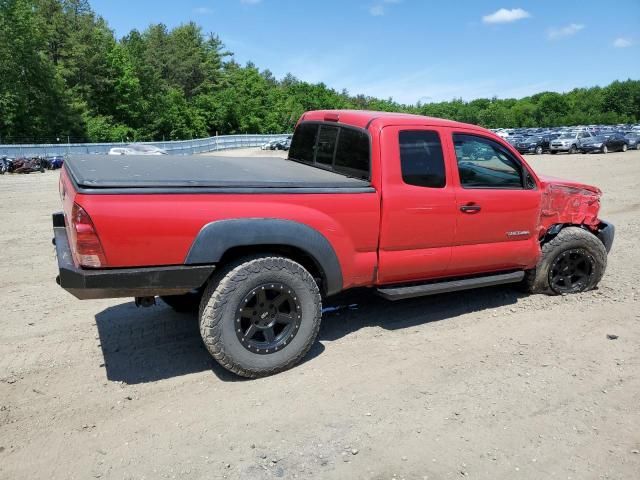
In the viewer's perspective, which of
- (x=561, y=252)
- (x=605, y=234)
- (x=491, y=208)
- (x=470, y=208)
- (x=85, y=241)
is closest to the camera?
(x=85, y=241)

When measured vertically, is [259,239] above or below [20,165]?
above

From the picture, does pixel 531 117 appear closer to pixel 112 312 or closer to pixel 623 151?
pixel 623 151

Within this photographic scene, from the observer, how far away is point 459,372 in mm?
4027

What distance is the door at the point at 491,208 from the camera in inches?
184

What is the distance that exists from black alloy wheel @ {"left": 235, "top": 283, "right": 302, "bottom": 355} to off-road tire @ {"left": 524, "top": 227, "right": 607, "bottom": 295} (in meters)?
2.91

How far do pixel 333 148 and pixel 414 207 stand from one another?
3.48 feet

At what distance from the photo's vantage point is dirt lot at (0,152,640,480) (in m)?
2.99

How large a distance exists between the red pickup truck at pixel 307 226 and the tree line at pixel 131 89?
1794 inches

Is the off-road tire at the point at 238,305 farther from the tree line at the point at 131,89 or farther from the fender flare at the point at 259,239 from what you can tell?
the tree line at the point at 131,89

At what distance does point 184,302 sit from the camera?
500cm

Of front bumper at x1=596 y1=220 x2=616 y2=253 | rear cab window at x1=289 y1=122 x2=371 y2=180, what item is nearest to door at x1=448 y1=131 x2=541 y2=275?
rear cab window at x1=289 y1=122 x2=371 y2=180

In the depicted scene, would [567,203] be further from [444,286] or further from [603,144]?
[603,144]

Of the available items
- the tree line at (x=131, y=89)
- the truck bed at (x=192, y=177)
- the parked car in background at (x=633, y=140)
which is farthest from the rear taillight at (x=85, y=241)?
the tree line at (x=131, y=89)

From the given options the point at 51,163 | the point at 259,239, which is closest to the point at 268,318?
the point at 259,239
